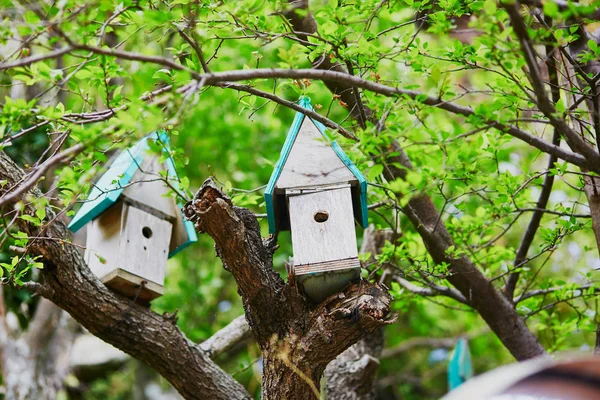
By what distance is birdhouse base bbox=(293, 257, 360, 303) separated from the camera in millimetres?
2385

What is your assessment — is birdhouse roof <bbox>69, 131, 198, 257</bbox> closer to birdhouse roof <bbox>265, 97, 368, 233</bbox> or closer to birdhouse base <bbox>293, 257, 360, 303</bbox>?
birdhouse roof <bbox>265, 97, 368, 233</bbox>

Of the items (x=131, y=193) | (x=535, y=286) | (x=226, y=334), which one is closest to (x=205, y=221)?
(x=131, y=193)

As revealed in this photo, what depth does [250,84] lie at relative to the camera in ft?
9.05

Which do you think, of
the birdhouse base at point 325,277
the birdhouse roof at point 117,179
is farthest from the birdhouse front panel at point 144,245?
the birdhouse base at point 325,277

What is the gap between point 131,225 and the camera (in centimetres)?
312

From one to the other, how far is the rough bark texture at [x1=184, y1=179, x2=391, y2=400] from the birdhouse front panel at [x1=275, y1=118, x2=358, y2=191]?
0.22 meters

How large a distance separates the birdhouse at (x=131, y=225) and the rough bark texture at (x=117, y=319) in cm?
10

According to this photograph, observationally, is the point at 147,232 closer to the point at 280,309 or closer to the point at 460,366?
the point at 280,309

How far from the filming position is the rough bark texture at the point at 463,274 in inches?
128

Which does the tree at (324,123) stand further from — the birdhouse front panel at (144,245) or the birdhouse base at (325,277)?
the birdhouse front panel at (144,245)

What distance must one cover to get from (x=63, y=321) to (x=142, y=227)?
3.69 meters

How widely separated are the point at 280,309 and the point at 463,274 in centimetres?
119

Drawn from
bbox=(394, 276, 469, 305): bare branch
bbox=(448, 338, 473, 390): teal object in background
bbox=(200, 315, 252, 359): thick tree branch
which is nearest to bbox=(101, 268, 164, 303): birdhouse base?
bbox=(200, 315, 252, 359): thick tree branch

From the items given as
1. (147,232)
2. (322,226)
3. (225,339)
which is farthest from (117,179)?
(225,339)
